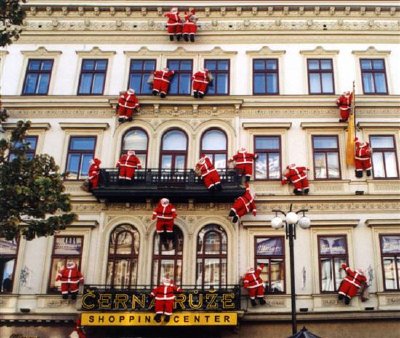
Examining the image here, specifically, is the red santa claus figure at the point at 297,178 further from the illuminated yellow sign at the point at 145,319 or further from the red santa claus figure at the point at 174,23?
the red santa claus figure at the point at 174,23

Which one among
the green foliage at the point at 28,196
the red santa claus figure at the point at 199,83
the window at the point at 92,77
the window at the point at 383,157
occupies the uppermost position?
the window at the point at 92,77

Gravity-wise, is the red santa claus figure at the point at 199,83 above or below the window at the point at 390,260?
above

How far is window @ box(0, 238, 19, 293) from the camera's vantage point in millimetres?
20578

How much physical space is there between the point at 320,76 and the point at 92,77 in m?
10.4

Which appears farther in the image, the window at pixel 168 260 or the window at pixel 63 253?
the window at pixel 63 253

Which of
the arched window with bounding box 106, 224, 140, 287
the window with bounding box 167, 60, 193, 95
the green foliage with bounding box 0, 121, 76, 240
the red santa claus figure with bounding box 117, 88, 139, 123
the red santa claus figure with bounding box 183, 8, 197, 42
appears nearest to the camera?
the green foliage with bounding box 0, 121, 76, 240

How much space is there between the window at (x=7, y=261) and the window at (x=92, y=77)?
738 centimetres

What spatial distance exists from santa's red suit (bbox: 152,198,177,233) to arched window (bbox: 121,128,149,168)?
3119 mm

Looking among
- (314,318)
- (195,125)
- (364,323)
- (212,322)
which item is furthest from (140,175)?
(364,323)

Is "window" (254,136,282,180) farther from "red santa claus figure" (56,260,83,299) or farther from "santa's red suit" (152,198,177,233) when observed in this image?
"red santa claus figure" (56,260,83,299)

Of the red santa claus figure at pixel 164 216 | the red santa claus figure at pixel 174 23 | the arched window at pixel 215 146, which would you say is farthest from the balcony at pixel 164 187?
the red santa claus figure at pixel 174 23

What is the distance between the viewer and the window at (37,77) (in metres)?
23.9

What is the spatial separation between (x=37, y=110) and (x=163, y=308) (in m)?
10.7

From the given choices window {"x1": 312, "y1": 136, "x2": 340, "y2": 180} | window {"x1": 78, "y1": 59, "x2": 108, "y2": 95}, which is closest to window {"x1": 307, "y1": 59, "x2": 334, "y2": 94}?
→ window {"x1": 312, "y1": 136, "x2": 340, "y2": 180}
